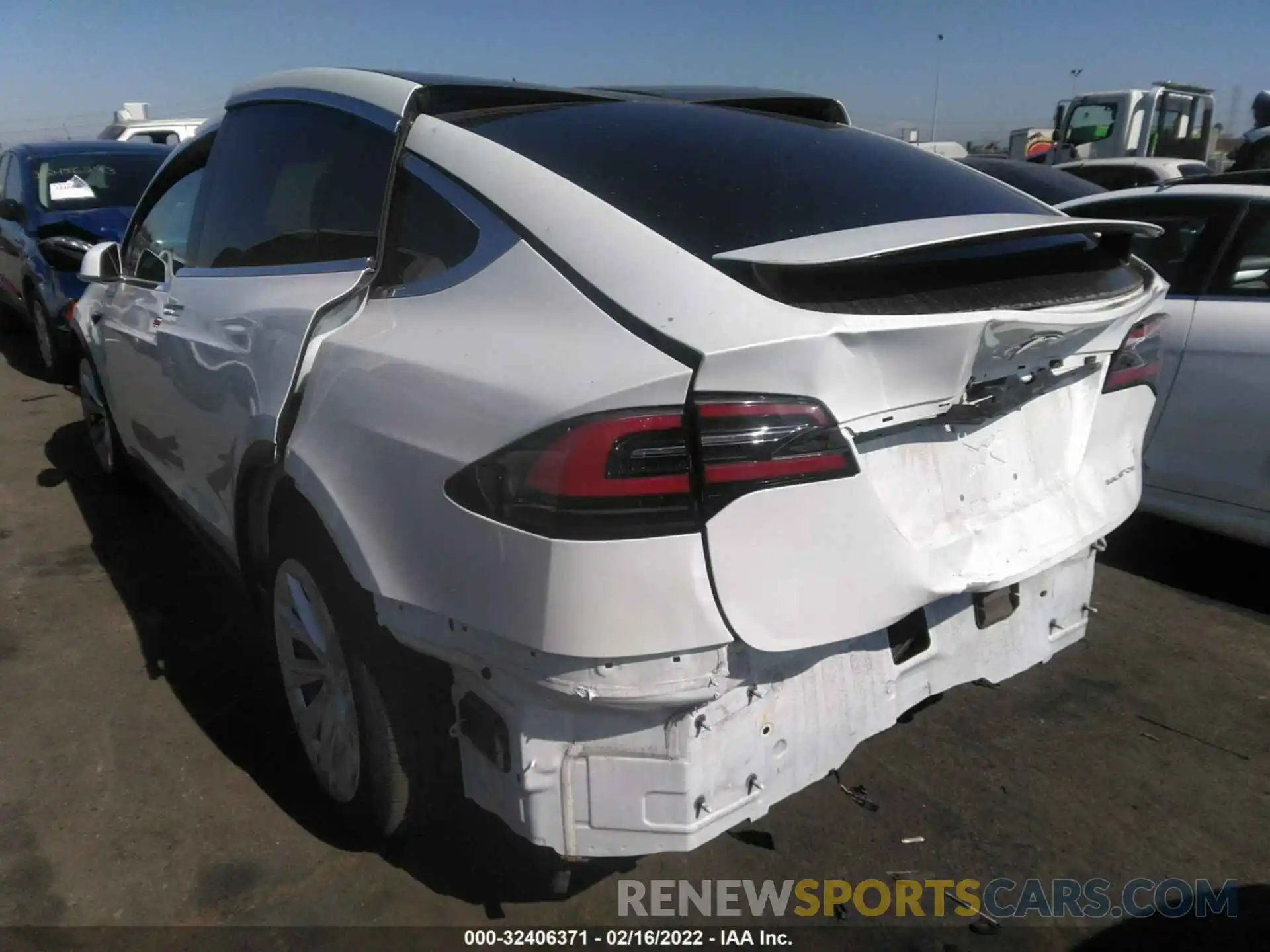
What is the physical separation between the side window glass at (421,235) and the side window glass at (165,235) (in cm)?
153

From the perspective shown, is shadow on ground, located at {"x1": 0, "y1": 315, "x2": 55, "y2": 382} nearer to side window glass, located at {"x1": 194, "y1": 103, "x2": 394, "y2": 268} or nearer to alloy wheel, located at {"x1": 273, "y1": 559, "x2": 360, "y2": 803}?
side window glass, located at {"x1": 194, "y1": 103, "x2": 394, "y2": 268}

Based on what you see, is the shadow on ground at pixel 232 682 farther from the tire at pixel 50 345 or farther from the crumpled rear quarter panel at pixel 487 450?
the tire at pixel 50 345

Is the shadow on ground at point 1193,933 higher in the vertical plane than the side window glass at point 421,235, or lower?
lower

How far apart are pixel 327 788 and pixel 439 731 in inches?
25.6

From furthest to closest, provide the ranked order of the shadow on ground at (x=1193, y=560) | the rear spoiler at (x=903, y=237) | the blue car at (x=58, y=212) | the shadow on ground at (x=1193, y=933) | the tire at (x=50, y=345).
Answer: the tire at (x=50, y=345) < the blue car at (x=58, y=212) < the shadow on ground at (x=1193, y=560) < the shadow on ground at (x=1193, y=933) < the rear spoiler at (x=903, y=237)

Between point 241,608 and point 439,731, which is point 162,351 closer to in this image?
point 241,608

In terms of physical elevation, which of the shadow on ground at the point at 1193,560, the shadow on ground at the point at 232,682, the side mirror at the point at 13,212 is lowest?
the shadow on ground at the point at 1193,560

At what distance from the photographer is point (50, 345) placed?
24.8ft

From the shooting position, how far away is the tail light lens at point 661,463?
1.64 meters

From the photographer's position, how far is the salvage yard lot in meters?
2.40

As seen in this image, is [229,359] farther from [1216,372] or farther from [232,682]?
[1216,372]

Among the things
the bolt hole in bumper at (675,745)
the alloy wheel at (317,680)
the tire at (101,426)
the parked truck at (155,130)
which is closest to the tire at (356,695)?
the alloy wheel at (317,680)

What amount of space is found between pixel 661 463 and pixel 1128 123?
1953cm

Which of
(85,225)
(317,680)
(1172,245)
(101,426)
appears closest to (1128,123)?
(1172,245)
